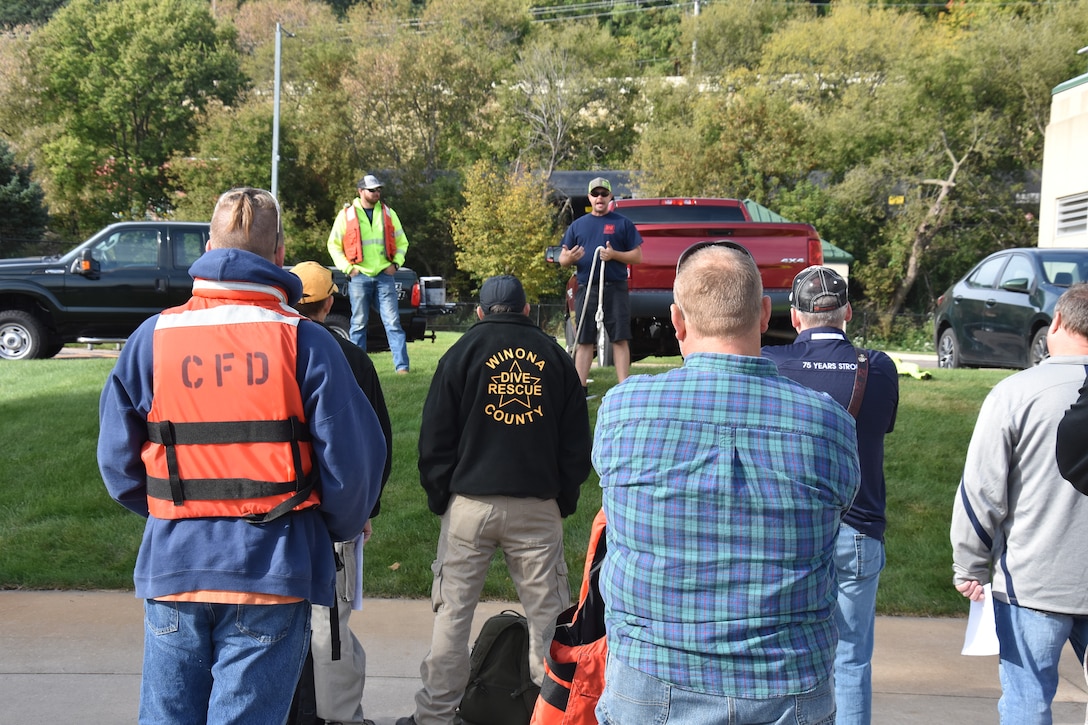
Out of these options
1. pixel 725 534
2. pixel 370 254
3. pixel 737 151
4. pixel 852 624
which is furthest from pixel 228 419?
pixel 737 151

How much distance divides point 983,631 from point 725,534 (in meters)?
1.78

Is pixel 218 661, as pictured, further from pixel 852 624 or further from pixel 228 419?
pixel 852 624

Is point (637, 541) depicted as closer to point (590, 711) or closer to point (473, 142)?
point (590, 711)

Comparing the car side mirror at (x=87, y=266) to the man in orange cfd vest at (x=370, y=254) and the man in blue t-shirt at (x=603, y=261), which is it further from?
the man in blue t-shirt at (x=603, y=261)

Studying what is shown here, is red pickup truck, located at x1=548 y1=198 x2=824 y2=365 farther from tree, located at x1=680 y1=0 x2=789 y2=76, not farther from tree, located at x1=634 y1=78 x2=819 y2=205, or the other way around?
tree, located at x1=680 y1=0 x2=789 y2=76

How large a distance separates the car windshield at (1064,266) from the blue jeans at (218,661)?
35.3ft

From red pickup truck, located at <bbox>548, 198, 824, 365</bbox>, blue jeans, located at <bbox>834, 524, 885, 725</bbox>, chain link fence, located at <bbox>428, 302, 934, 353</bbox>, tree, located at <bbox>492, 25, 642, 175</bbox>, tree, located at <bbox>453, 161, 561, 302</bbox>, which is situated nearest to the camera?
blue jeans, located at <bbox>834, 524, 885, 725</bbox>

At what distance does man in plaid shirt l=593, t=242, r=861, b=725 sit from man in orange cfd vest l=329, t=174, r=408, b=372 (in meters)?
7.37

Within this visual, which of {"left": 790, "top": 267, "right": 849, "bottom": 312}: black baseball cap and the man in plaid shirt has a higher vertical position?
{"left": 790, "top": 267, "right": 849, "bottom": 312}: black baseball cap

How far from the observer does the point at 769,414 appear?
2.24 meters

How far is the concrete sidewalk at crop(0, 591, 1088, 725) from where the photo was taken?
4.46 meters

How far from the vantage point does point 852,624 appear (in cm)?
371

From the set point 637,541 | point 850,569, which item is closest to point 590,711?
point 637,541

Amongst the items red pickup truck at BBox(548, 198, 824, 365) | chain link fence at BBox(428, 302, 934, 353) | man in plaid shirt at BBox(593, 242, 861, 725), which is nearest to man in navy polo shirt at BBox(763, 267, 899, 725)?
man in plaid shirt at BBox(593, 242, 861, 725)
